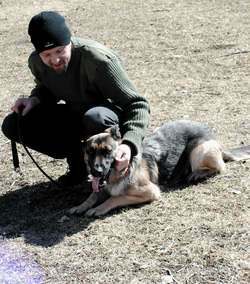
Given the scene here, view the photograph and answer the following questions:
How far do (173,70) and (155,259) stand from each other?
5483mm

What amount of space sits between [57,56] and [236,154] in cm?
210

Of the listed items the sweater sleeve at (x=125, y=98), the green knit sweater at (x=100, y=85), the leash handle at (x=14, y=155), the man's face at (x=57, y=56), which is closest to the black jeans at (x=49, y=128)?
the leash handle at (x=14, y=155)

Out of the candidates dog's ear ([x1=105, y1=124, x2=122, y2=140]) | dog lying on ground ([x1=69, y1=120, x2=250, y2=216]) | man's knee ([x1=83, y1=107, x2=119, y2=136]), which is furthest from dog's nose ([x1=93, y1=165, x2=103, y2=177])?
man's knee ([x1=83, y1=107, x2=119, y2=136])

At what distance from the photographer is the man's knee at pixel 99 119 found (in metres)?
4.93

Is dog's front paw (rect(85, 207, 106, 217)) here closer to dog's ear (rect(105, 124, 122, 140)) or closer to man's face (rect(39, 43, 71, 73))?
dog's ear (rect(105, 124, 122, 140))

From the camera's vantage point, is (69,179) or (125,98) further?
(69,179)

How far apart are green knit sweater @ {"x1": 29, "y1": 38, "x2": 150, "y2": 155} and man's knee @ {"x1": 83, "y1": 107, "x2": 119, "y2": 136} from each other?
0.12 m

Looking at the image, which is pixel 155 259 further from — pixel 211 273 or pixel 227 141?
pixel 227 141

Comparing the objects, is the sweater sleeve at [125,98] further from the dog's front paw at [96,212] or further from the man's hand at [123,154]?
the dog's front paw at [96,212]

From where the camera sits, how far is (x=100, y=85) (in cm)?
502

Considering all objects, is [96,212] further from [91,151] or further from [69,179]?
[69,179]

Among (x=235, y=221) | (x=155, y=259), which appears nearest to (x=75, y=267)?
(x=155, y=259)

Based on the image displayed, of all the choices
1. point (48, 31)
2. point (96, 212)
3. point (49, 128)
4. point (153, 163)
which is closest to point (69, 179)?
point (49, 128)

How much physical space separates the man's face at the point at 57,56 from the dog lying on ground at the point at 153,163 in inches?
26.7
